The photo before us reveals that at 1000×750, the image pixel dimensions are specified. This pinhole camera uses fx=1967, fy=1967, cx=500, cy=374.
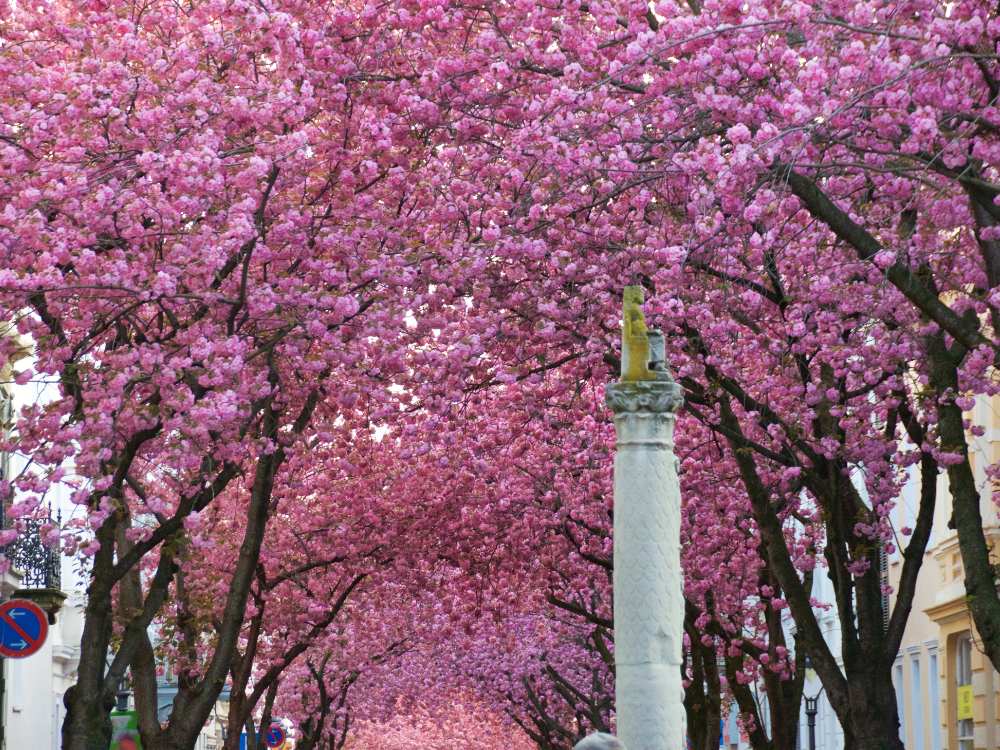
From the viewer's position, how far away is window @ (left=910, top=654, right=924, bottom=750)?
117 ft

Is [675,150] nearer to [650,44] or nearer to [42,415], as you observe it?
[650,44]

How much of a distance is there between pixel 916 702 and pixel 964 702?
5.53 metres

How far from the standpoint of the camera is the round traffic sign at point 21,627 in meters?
18.7

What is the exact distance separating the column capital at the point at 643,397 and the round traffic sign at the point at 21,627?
9.80m

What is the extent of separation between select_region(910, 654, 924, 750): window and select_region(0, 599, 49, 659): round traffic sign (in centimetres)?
2094

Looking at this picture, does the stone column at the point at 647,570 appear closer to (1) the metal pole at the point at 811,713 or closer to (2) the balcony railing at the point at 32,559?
(2) the balcony railing at the point at 32,559

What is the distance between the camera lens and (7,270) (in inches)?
542

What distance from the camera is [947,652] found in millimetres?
31875

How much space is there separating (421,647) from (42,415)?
1548 inches

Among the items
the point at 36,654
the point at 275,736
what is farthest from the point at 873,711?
the point at 275,736

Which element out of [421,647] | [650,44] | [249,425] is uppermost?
[421,647]

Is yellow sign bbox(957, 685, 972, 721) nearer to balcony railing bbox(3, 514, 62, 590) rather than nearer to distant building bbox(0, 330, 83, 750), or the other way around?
distant building bbox(0, 330, 83, 750)

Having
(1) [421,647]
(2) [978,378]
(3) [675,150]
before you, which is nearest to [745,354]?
(2) [978,378]

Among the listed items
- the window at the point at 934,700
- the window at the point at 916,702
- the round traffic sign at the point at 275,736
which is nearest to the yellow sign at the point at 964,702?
the window at the point at 934,700
